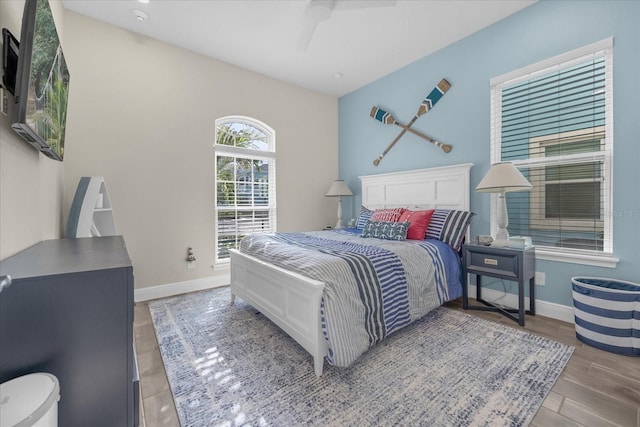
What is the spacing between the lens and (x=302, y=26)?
9.33ft

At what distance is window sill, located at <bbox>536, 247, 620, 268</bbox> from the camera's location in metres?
2.20

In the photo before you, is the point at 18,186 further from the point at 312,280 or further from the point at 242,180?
the point at 242,180

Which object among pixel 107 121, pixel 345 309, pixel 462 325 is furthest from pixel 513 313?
pixel 107 121

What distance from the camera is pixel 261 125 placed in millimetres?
4020

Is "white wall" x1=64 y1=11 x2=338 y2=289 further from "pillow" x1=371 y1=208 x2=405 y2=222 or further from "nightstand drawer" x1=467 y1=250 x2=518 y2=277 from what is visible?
"nightstand drawer" x1=467 y1=250 x2=518 y2=277

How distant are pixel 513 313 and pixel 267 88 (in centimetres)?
408

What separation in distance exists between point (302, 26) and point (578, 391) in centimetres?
362

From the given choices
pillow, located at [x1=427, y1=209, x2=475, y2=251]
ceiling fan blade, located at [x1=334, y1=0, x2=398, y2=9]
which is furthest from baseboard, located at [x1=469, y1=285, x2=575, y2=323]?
ceiling fan blade, located at [x1=334, y1=0, x2=398, y2=9]

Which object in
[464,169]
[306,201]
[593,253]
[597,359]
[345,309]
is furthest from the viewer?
[306,201]

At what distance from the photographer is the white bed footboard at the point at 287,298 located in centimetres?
170

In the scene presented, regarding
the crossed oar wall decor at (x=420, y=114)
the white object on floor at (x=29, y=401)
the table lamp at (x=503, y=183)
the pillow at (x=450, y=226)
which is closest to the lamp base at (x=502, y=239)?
the table lamp at (x=503, y=183)

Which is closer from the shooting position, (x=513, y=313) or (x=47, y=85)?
(x=47, y=85)

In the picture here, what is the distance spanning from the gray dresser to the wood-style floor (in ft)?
2.26

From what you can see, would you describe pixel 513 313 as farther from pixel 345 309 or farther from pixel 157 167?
pixel 157 167
